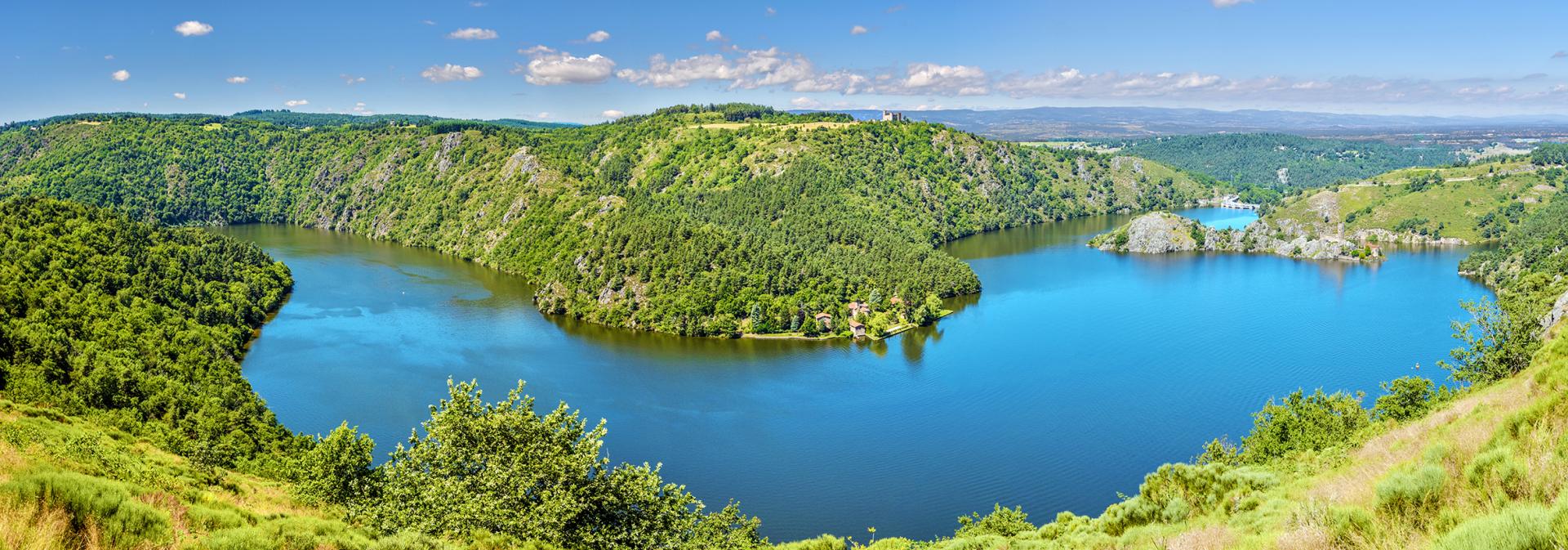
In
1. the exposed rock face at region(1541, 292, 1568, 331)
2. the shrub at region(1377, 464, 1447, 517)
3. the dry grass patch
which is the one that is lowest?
the exposed rock face at region(1541, 292, 1568, 331)

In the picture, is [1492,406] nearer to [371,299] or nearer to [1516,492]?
[1516,492]

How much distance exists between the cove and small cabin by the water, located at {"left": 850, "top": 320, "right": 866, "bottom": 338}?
195 centimetres

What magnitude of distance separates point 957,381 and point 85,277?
6266cm

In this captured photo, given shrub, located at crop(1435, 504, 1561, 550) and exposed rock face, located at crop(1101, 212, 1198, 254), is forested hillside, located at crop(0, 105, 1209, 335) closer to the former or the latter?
exposed rock face, located at crop(1101, 212, 1198, 254)

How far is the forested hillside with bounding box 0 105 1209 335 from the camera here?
83375 mm

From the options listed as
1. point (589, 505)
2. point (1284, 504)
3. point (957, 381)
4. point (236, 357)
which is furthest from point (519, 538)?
point (236, 357)

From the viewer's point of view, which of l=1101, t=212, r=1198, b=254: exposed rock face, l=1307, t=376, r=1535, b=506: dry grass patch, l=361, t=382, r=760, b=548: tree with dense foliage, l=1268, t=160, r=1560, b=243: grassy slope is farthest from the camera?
l=1268, t=160, r=1560, b=243: grassy slope

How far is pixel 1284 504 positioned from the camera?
47.5ft

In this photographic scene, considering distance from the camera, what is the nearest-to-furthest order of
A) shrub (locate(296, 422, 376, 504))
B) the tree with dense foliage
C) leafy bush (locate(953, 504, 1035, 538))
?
the tree with dense foliage → shrub (locate(296, 422, 376, 504)) → leafy bush (locate(953, 504, 1035, 538))

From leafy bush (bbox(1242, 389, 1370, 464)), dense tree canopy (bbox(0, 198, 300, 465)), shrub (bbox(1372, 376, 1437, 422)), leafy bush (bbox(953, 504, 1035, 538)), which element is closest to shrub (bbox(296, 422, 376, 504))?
dense tree canopy (bbox(0, 198, 300, 465))

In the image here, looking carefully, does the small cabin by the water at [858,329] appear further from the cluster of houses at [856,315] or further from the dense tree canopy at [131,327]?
the dense tree canopy at [131,327]

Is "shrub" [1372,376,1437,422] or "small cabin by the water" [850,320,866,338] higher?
"shrub" [1372,376,1437,422]

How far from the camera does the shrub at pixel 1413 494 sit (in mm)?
9891

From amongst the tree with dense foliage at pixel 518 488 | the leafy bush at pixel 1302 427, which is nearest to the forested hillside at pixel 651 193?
the leafy bush at pixel 1302 427
